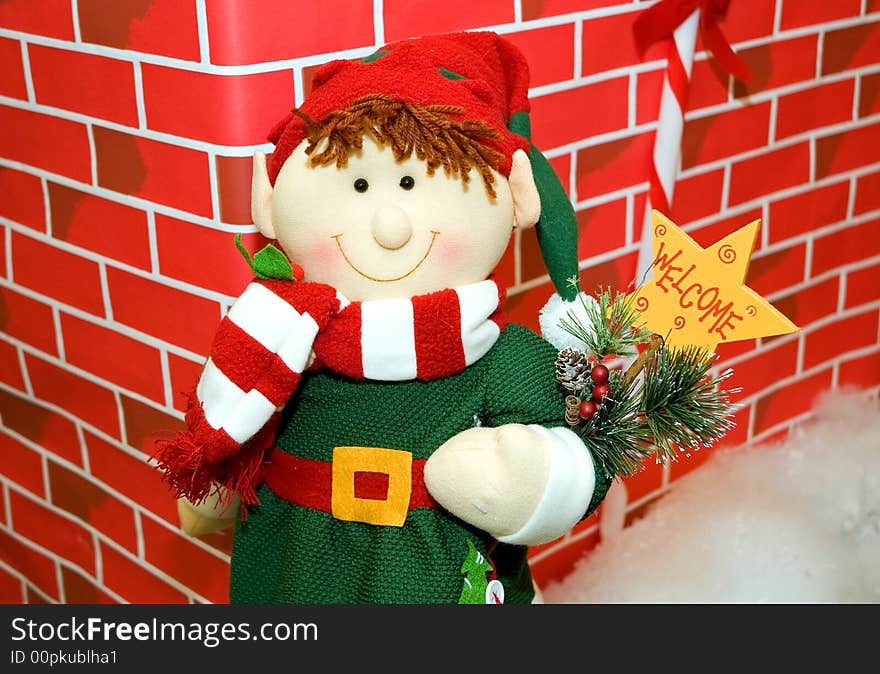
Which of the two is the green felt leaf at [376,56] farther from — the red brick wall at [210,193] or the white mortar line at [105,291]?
the white mortar line at [105,291]

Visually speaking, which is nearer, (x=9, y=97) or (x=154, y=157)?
(x=154, y=157)

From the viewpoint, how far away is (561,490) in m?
0.81

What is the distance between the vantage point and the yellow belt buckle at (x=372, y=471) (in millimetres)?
844

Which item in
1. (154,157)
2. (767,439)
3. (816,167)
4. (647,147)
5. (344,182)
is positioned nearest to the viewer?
(344,182)

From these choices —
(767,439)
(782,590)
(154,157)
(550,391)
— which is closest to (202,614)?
(550,391)

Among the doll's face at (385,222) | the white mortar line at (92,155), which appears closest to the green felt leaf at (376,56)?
the doll's face at (385,222)

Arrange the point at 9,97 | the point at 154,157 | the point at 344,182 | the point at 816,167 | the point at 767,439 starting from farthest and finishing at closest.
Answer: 1. the point at 767,439
2. the point at 816,167
3. the point at 9,97
4. the point at 154,157
5. the point at 344,182

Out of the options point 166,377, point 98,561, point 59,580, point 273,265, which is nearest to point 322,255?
point 273,265

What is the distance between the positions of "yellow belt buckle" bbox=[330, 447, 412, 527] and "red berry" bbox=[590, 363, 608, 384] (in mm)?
156

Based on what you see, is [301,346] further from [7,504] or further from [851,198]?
[851,198]

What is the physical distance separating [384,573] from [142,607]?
0.21 meters

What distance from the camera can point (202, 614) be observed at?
0.86 meters

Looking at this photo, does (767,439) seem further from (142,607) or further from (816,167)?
(142,607)

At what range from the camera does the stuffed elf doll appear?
2.65ft
